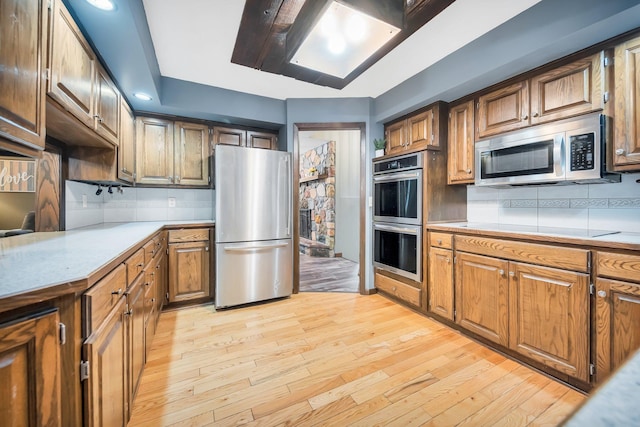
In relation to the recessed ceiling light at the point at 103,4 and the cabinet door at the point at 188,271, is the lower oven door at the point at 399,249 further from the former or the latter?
the recessed ceiling light at the point at 103,4

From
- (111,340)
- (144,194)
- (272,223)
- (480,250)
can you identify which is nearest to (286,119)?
(272,223)

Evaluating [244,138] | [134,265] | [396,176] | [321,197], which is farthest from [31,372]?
[321,197]

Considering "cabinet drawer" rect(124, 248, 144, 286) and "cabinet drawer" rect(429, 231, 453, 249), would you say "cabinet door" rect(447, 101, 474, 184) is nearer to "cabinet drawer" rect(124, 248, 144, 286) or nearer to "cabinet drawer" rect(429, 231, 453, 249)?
"cabinet drawer" rect(429, 231, 453, 249)

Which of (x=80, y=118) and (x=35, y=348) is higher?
(x=80, y=118)

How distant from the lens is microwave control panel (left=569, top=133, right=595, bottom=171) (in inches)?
64.1

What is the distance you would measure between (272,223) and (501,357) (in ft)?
7.31

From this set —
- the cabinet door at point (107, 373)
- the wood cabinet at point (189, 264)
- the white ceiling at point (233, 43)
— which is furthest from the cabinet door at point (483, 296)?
the wood cabinet at point (189, 264)

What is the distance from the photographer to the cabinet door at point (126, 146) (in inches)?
88.9

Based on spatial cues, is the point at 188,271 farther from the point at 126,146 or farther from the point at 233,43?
the point at 233,43

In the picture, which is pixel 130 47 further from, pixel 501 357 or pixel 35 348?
pixel 501 357

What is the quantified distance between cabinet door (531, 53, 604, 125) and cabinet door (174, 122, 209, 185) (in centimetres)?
305

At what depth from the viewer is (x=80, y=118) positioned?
1498 mm

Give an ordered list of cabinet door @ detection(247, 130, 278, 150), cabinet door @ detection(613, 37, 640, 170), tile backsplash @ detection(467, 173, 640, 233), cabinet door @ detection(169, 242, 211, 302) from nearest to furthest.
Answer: cabinet door @ detection(613, 37, 640, 170)
tile backsplash @ detection(467, 173, 640, 233)
cabinet door @ detection(169, 242, 211, 302)
cabinet door @ detection(247, 130, 278, 150)

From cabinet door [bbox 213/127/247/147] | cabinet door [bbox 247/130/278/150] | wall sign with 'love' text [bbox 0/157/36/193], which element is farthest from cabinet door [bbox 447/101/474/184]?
wall sign with 'love' text [bbox 0/157/36/193]
